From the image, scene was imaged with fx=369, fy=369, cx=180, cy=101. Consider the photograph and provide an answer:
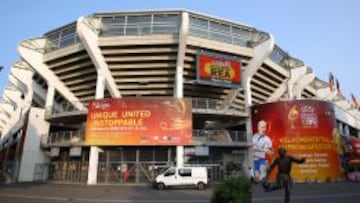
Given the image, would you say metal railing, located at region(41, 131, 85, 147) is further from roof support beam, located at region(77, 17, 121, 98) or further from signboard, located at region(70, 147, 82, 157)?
roof support beam, located at region(77, 17, 121, 98)

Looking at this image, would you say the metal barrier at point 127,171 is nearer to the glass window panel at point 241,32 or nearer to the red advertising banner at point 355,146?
the glass window panel at point 241,32

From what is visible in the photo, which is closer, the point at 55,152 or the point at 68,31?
the point at 55,152

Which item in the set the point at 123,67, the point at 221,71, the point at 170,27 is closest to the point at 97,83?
the point at 123,67

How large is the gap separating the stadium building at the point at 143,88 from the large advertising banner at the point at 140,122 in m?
0.11

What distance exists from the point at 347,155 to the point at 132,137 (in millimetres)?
24402

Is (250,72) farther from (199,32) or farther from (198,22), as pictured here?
(198,22)

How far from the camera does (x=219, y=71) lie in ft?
124

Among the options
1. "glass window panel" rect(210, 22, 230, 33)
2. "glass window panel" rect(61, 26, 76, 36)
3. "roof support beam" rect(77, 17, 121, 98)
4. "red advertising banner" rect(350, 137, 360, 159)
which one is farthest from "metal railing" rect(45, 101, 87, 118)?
"red advertising banner" rect(350, 137, 360, 159)

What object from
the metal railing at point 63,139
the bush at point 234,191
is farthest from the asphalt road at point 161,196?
the metal railing at point 63,139

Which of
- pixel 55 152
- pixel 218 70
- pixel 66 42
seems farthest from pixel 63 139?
pixel 218 70

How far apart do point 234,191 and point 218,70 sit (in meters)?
29.6

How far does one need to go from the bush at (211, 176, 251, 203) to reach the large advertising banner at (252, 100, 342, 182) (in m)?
27.1

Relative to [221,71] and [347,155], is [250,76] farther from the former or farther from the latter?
[347,155]

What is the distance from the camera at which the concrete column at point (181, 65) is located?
34138 millimetres
